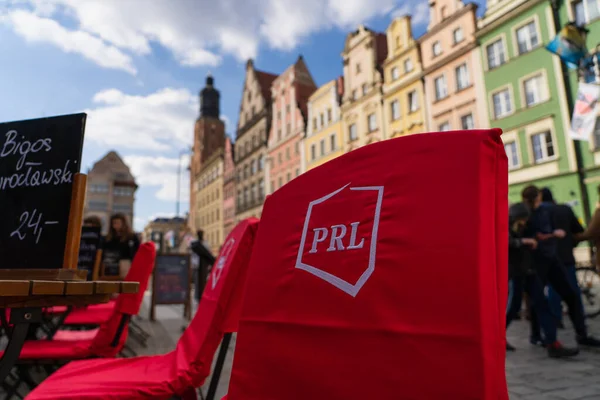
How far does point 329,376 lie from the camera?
0.88m

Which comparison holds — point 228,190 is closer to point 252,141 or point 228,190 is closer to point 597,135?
point 252,141

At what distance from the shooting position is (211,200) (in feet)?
184

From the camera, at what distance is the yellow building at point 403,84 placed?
967 inches

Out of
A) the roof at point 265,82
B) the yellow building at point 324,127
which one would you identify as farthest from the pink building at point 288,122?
the roof at point 265,82

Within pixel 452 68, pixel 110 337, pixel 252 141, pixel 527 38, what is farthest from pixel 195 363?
pixel 252 141

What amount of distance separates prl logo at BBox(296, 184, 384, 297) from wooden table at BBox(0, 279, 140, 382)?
3.11ft

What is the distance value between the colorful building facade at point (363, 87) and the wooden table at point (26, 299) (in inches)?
1028

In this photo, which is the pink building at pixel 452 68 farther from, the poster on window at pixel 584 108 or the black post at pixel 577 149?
the poster on window at pixel 584 108

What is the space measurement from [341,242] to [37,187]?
1.49 m

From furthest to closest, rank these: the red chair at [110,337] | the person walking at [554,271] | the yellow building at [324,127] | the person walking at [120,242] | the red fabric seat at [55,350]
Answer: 1. the yellow building at [324,127]
2. the person walking at [120,242]
3. the person walking at [554,271]
4. the red chair at [110,337]
5. the red fabric seat at [55,350]

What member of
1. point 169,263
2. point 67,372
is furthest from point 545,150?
point 67,372

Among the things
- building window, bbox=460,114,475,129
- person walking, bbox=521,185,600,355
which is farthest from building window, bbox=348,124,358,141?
person walking, bbox=521,185,600,355

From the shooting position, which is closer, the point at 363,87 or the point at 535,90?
the point at 535,90

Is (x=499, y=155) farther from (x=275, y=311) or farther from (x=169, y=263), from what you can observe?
(x=169, y=263)
